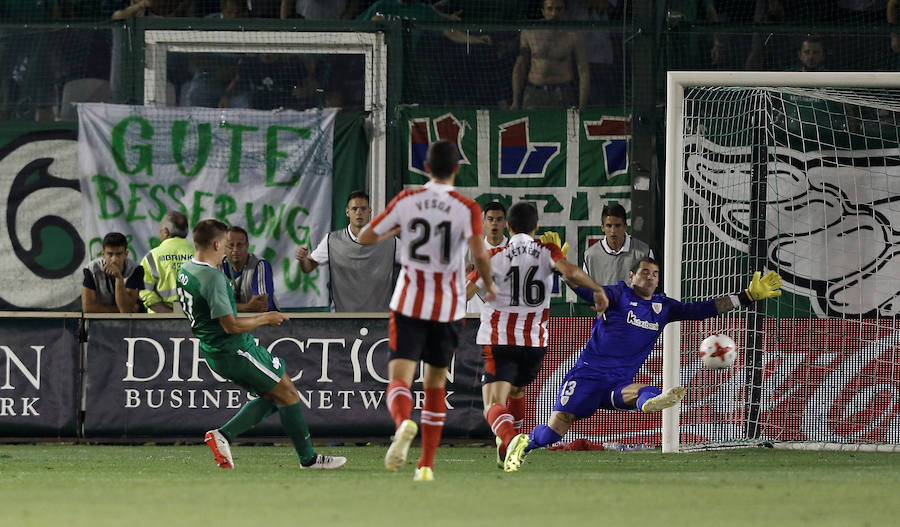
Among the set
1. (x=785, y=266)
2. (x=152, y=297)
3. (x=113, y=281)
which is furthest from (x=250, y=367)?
(x=785, y=266)

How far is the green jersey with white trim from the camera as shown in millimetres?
8258

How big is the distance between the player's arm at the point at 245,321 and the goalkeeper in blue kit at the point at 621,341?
232 cm

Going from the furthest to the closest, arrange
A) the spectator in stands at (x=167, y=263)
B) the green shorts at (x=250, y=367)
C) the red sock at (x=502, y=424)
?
the spectator in stands at (x=167, y=263), the red sock at (x=502, y=424), the green shorts at (x=250, y=367)

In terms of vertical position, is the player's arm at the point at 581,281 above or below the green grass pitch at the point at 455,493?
above

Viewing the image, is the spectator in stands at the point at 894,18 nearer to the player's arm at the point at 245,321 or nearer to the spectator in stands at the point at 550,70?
the spectator in stands at the point at 550,70

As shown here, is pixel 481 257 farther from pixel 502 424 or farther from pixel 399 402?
pixel 502 424

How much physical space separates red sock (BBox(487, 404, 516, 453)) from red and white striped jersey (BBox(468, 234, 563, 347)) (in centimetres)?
52

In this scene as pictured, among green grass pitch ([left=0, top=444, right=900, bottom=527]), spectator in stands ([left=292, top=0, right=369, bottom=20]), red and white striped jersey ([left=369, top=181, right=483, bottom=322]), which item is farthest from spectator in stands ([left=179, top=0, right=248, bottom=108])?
red and white striped jersey ([left=369, top=181, right=483, bottom=322])

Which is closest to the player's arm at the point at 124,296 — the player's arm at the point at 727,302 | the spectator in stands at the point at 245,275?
the spectator in stands at the point at 245,275

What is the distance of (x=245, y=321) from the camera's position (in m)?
8.30

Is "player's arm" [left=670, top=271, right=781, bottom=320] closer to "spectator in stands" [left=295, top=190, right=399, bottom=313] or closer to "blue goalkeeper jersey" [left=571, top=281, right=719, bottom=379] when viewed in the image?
"blue goalkeeper jersey" [left=571, top=281, right=719, bottom=379]

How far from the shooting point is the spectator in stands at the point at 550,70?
14.0 metres

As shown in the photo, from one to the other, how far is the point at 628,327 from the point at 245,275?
148 inches

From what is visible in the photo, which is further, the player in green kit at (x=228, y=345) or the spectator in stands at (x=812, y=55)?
the spectator in stands at (x=812, y=55)
